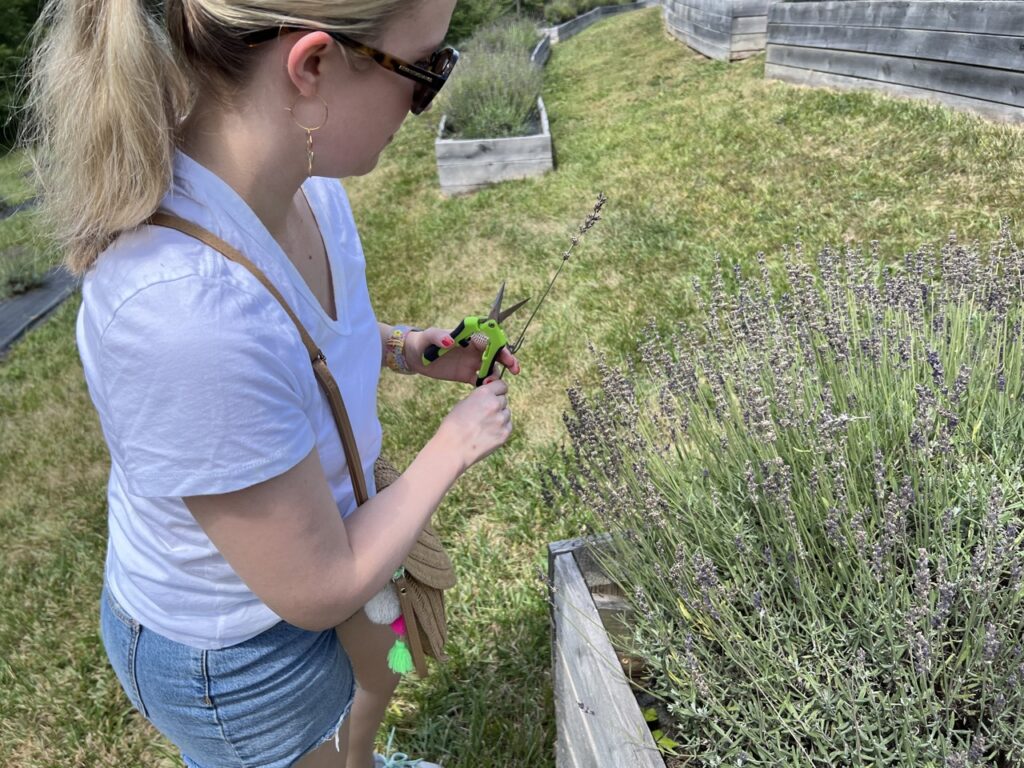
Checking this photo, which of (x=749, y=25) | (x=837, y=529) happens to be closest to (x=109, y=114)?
(x=837, y=529)

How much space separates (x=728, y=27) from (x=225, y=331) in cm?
1058

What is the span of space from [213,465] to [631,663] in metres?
1.31

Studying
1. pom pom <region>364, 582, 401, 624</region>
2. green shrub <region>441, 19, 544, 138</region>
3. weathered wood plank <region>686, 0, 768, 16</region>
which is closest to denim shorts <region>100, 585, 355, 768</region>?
pom pom <region>364, 582, 401, 624</region>

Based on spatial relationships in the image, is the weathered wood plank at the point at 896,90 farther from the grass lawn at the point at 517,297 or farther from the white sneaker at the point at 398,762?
the white sneaker at the point at 398,762

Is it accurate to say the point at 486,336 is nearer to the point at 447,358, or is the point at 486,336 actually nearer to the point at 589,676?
the point at 447,358

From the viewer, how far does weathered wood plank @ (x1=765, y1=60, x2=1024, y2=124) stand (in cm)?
519

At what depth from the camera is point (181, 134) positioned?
1209 millimetres

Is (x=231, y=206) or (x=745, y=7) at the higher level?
(x=231, y=206)

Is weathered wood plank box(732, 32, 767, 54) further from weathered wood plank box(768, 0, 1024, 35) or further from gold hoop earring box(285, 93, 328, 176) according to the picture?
gold hoop earring box(285, 93, 328, 176)

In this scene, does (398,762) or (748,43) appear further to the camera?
(748,43)

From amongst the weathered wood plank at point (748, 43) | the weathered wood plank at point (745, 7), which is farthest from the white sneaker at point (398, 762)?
the weathered wood plank at point (748, 43)

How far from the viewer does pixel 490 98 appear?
8.85m

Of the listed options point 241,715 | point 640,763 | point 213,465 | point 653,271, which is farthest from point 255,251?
point 653,271

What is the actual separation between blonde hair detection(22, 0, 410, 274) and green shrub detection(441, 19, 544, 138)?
7531mm
